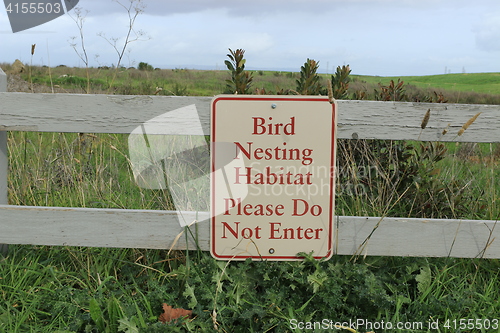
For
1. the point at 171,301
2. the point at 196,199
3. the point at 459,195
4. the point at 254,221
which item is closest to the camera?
the point at 171,301

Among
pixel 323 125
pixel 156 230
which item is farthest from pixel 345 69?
pixel 156 230

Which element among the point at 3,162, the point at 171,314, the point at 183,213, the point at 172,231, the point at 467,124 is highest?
the point at 467,124

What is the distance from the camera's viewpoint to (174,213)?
2.69 m

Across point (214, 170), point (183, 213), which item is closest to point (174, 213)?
point (183, 213)

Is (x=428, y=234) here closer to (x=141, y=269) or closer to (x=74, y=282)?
(x=141, y=269)

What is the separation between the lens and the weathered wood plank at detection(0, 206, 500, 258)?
2709 mm

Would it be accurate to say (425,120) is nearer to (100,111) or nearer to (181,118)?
(181,118)

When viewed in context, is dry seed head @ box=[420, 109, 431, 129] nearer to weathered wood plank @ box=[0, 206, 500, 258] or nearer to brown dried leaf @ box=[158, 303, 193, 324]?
weathered wood plank @ box=[0, 206, 500, 258]

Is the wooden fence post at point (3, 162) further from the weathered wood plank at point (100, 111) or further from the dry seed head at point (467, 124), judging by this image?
the dry seed head at point (467, 124)

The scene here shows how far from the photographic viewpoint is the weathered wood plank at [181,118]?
2613mm

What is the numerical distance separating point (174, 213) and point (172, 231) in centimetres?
12

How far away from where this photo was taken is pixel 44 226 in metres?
2.77

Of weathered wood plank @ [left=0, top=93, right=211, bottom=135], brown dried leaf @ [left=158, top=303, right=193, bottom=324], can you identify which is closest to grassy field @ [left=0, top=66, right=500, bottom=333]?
brown dried leaf @ [left=158, top=303, right=193, bottom=324]

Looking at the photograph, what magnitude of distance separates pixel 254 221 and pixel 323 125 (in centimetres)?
72
